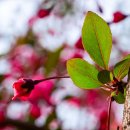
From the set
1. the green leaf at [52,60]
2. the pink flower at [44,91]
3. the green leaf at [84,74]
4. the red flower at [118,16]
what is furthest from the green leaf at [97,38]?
the green leaf at [52,60]

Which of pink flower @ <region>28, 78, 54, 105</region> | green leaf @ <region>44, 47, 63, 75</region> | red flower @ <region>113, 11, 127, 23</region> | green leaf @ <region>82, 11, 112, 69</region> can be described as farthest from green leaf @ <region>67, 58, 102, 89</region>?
green leaf @ <region>44, 47, 63, 75</region>

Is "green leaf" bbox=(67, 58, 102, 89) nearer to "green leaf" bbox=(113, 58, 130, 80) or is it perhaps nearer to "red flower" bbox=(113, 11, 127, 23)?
"green leaf" bbox=(113, 58, 130, 80)

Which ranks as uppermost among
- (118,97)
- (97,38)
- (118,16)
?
(118,16)

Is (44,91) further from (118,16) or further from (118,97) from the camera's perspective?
(118,97)

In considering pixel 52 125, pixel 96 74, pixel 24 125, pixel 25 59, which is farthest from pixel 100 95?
pixel 96 74

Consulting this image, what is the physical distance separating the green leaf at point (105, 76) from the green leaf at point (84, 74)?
1.3 inches

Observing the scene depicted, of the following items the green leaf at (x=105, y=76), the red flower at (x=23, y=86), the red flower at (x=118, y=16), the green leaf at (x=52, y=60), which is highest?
the green leaf at (x=52, y=60)

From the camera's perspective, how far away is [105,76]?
90 cm

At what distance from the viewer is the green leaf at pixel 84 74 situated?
94 centimetres

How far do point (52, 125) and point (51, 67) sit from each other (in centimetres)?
41

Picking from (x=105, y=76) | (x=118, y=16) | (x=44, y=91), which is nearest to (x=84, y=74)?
(x=105, y=76)

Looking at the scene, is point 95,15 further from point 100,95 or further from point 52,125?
point 100,95

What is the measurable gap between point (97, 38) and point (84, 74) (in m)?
0.10

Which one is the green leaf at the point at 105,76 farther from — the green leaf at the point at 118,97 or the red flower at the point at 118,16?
the red flower at the point at 118,16
